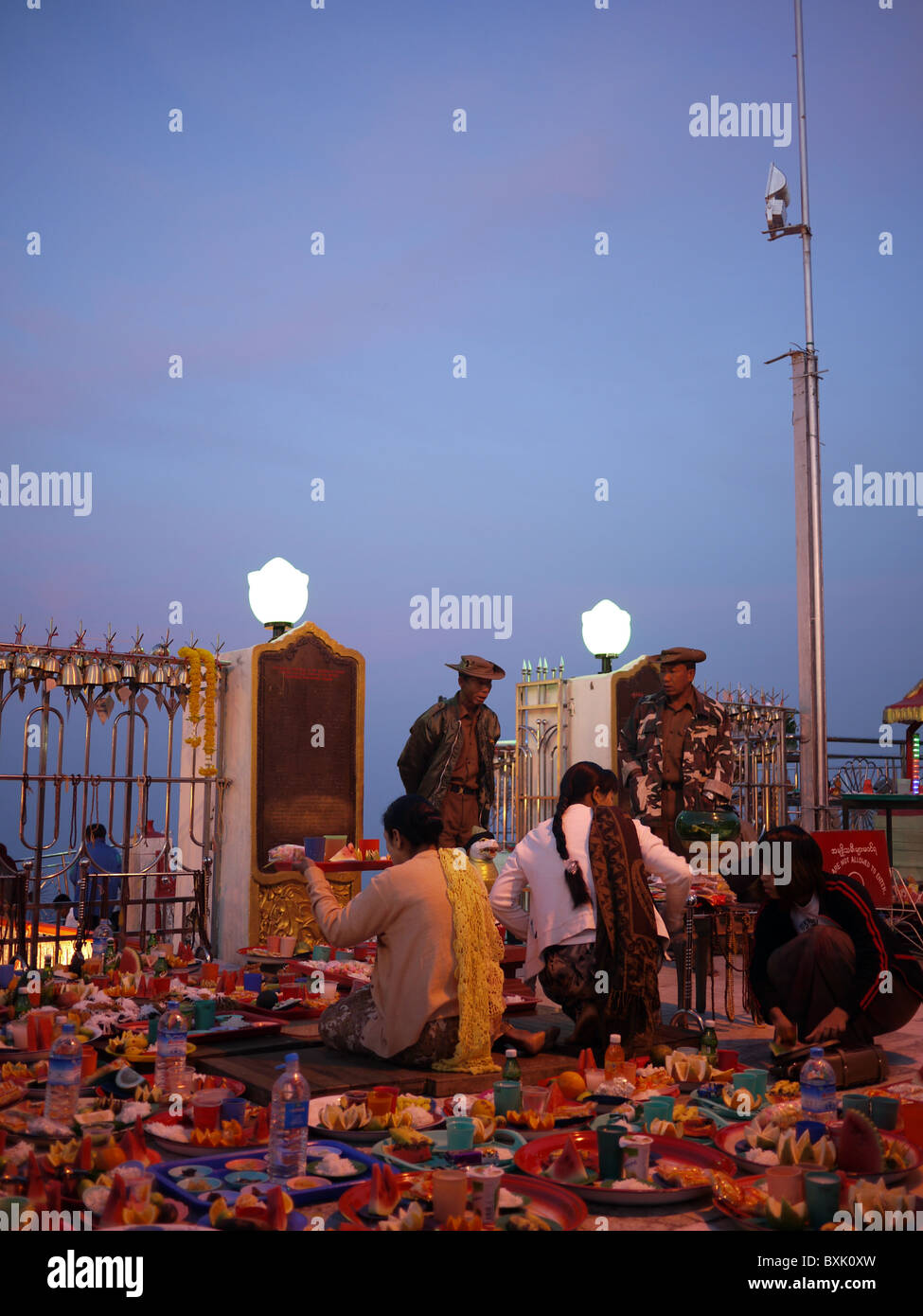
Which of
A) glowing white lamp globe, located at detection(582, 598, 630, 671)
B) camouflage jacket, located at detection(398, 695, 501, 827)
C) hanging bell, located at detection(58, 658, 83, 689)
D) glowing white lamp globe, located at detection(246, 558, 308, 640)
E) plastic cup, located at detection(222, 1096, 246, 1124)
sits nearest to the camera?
plastic cup, located at detection(222, 1096, 246, 1124)

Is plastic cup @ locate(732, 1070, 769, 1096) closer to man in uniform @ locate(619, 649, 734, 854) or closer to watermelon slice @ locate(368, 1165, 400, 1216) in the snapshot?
watermelon slice @ locate(368, 1165, 400, 1216)

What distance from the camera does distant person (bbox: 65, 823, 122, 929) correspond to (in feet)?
26.9

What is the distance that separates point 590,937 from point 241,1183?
6.86 ft

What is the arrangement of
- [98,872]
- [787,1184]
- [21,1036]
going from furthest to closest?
1. [98,872]
2. [21,1036]
3. [787,1184]

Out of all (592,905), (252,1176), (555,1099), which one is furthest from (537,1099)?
(252,1176)

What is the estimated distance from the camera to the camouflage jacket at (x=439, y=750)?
812cm

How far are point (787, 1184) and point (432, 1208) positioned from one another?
3.31 feet

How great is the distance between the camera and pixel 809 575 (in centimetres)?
1119

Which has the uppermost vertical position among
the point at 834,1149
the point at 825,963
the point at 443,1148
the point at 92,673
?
the point at 92,673

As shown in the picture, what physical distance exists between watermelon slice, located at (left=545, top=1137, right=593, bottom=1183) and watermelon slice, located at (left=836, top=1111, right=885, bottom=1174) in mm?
786

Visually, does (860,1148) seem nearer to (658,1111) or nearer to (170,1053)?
(658,1111)

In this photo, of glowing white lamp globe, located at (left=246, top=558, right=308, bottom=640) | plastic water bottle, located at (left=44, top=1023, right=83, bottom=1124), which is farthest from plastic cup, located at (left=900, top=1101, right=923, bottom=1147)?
glowing white lamp globe, located at (left=246, top=558, right=308, bottom=640)
